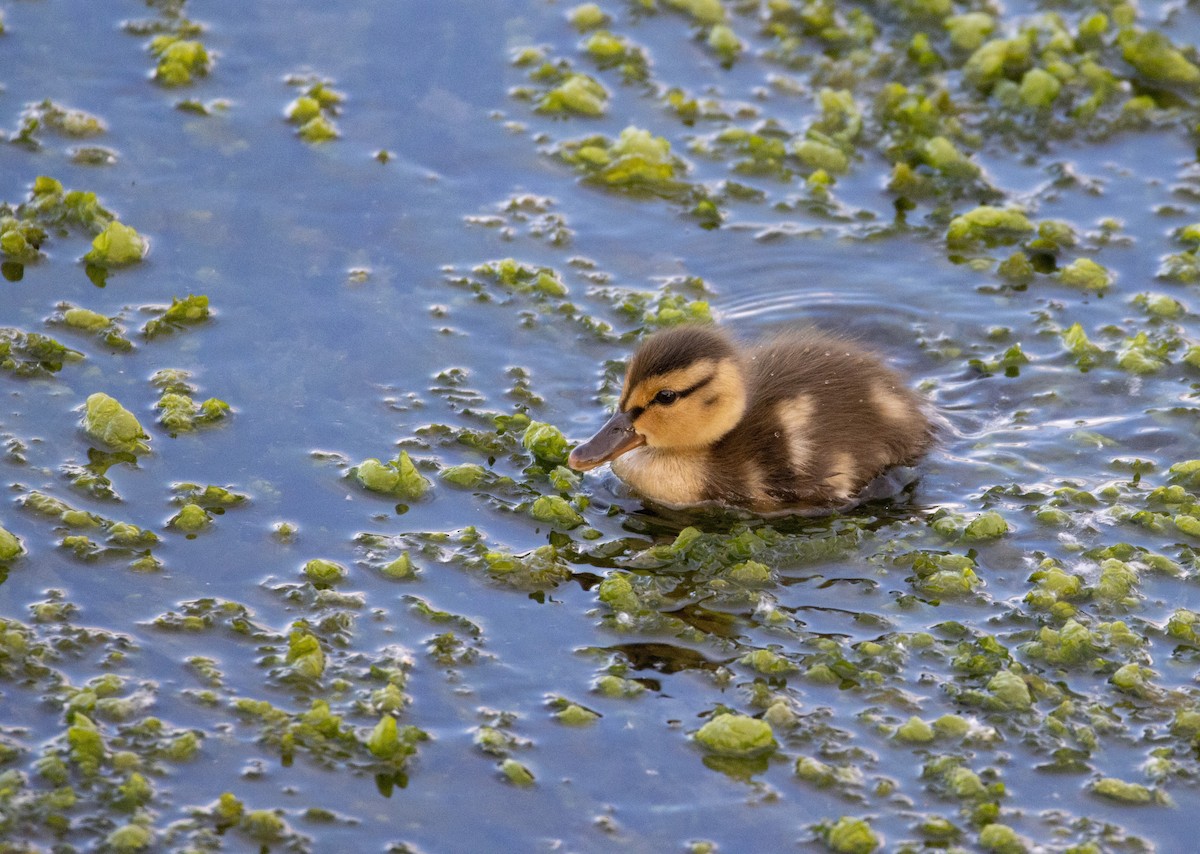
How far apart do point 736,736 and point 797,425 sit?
5.38 ft

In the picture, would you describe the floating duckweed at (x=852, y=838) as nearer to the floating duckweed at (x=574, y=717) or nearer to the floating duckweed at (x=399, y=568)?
the floating duckweed at (x=574, y=717)

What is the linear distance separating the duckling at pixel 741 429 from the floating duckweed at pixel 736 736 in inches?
54.6

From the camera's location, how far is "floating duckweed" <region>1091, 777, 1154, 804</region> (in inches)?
181

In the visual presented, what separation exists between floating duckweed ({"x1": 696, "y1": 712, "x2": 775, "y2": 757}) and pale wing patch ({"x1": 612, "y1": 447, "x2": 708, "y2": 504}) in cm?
142

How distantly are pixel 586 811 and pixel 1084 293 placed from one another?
389 centimetres

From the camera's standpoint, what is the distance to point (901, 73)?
8.74 m

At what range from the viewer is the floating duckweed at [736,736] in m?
4.70

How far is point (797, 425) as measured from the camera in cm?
603

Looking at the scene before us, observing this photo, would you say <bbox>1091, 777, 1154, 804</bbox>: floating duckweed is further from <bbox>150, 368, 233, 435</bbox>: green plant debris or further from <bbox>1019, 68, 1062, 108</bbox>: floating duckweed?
<bbox>1019, 68, 1062, 108</bbox>: floating duckweed

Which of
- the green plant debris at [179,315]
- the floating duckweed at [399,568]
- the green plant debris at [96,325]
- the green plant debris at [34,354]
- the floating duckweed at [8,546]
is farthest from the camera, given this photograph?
the green plant debris at [179,315]

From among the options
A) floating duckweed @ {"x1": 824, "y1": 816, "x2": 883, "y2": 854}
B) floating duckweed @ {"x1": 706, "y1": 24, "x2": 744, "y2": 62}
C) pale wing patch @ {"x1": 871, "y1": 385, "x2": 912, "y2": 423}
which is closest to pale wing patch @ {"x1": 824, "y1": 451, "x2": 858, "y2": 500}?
pale wing patch @ {"x1": 871, "y1": 385, "x2": 912, "y2": 423}

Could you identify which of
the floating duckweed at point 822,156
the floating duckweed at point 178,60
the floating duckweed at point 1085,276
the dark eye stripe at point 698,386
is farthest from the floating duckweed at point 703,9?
the dark eye stripe at point 698,386

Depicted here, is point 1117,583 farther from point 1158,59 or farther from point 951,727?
point 1158,59

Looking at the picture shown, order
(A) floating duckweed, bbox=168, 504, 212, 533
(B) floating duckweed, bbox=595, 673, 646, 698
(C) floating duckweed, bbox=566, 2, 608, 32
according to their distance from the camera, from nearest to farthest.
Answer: (B) floating duckweed, bbox=595, 673, 646, 698, (A) floating duckweed, bbox=168, 504, 212, 533, (C) floating duckweed, bbox=566, 2, 608, 32
